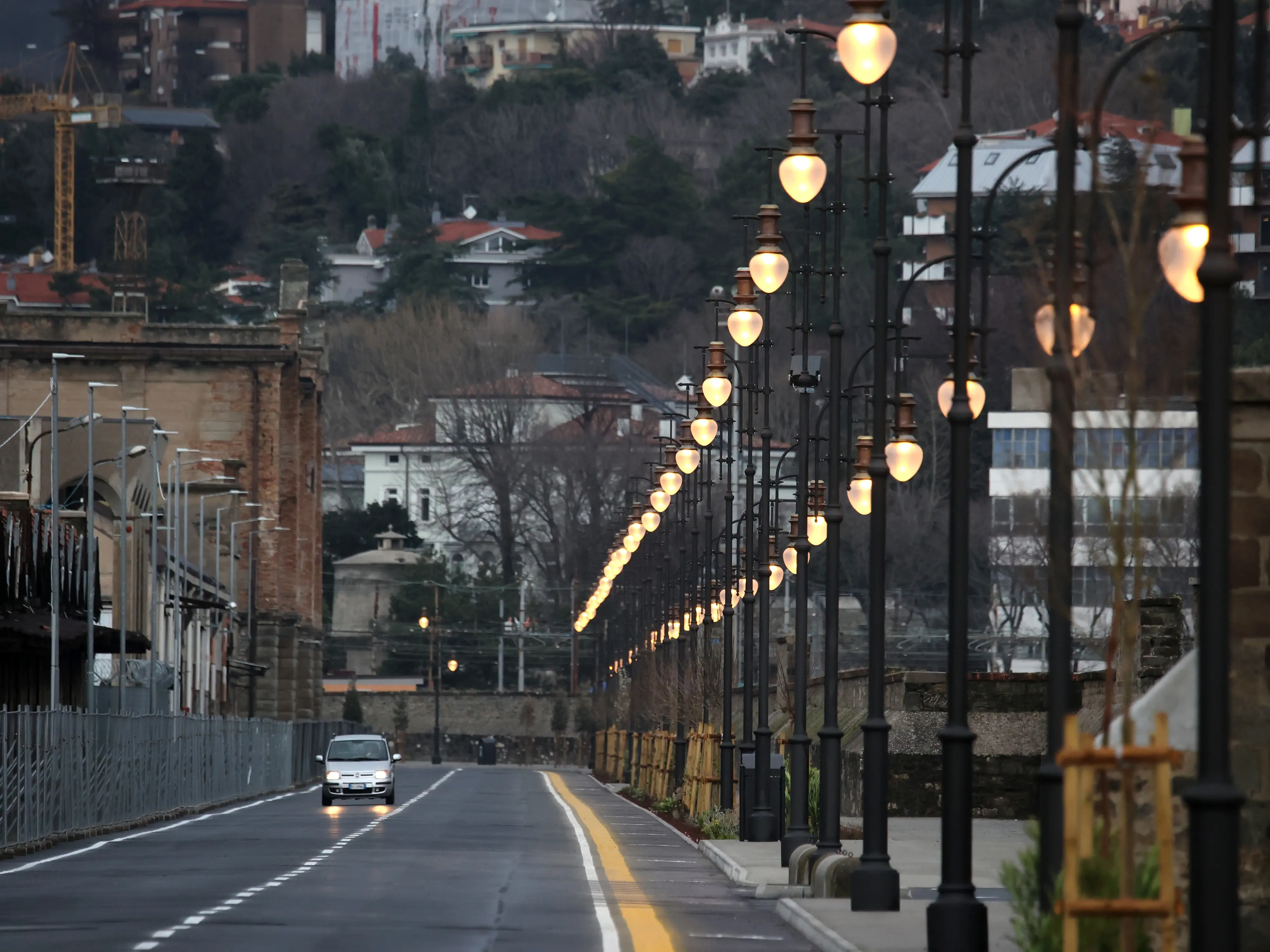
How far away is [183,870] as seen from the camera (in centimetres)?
3002

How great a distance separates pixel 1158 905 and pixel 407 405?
17157 cm

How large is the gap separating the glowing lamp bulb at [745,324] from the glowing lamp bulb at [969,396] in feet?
9.37

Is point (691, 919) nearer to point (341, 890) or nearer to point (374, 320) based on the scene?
point (341, 890)

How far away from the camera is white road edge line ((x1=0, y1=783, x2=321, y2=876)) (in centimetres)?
3162

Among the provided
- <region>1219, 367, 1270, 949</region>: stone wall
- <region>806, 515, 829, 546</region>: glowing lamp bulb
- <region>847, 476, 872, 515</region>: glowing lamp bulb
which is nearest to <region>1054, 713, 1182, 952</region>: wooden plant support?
<region>1219, 367, 1270, 949</region>: stone wall

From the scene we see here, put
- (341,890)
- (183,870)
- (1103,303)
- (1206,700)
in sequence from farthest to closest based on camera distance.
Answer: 1. (183,870)
2. (341,890)
3. (1103,303)
4. (1206,700)

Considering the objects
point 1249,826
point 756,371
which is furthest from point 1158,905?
point 756,371

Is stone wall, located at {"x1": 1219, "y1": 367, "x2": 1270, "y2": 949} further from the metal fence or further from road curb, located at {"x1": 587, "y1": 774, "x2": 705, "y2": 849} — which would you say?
the metal fence

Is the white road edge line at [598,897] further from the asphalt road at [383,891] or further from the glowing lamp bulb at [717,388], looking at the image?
the glowing lamp bulb at [717,388]

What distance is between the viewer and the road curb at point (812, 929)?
60.5ft

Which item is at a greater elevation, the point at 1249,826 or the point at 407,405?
the point at 407,405

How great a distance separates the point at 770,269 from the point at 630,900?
6920 millimetres

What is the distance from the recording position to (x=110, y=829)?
1711 inches

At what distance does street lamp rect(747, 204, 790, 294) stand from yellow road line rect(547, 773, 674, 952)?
21.8 feet
